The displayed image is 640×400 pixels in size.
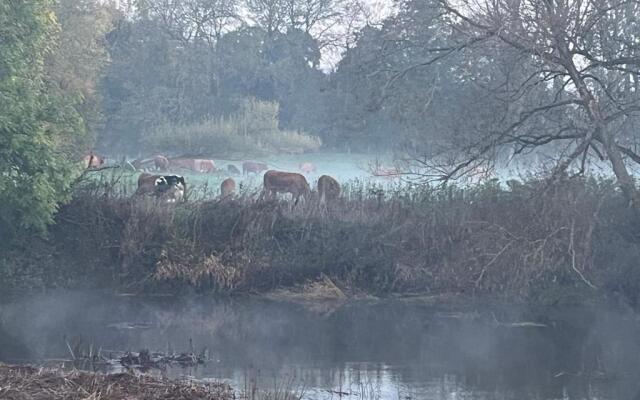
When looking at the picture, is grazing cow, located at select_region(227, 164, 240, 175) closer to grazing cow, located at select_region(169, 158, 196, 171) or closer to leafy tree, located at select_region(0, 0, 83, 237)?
grazing cow, located at select_region(169, 158, 196, 171)

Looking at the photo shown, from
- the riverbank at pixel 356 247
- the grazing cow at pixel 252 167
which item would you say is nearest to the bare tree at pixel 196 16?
the grazing cow at pixel 252 167

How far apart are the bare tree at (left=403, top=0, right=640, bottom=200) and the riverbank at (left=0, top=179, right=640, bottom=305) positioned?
1.16m

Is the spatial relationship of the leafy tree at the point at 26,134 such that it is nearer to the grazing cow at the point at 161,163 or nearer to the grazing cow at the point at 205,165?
the grazing cow at the point at 161,163

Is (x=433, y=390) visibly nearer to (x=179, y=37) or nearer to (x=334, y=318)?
(x=334, y=318)

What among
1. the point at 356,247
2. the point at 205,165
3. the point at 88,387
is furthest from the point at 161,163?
the point at 88,387

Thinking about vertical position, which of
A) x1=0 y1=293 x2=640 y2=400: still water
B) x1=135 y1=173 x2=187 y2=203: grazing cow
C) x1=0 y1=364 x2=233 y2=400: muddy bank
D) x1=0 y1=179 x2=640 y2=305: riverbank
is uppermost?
x1=135 y1=173 x2=187 y2=203: grazing cow

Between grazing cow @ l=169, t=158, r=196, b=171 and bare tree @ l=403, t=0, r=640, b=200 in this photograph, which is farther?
grazing cow @ l=169, t=158, r=196, b=171

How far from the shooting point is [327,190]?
2539 centimetres

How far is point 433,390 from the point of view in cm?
1354

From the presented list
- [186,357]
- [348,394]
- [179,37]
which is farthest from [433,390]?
[179,37]

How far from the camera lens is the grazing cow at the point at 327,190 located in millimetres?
24547

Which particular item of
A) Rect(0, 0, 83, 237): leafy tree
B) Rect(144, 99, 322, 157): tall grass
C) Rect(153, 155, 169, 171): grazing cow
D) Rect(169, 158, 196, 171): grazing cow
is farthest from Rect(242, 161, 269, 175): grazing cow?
Rect(0, 0, 83, 237): leafy tree

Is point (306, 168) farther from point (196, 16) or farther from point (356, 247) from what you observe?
point (356, 247)

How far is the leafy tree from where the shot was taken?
2058 cm
